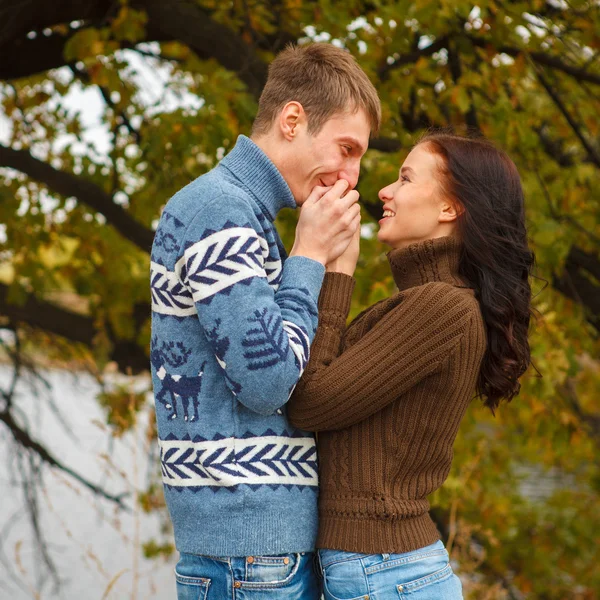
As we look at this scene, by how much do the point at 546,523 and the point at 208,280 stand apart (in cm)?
566

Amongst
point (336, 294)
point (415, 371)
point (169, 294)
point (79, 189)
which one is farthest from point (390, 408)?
point (79, 189)

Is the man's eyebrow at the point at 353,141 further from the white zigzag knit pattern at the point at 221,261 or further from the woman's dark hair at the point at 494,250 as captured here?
the white zigzag knit pattern at the point at 221,261

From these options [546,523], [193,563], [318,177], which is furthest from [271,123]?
[546,523]

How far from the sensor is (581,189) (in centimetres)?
471

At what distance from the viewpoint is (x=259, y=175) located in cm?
170

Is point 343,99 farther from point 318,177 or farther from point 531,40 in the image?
point 531,40

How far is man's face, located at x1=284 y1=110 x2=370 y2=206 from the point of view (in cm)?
172

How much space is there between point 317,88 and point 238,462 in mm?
739

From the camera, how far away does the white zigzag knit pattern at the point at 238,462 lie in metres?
1.56

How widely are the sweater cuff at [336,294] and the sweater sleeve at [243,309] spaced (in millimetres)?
179

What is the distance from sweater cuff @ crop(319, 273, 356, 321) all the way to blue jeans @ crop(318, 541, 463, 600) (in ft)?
1.54

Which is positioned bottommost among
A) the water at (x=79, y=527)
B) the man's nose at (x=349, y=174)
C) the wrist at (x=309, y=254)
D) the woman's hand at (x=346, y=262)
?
the water at (x=79, y=527)

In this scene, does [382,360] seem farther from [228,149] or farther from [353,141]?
[228,149]

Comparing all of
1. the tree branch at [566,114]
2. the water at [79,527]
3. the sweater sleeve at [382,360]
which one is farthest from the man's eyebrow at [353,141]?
the water at [79,527]
